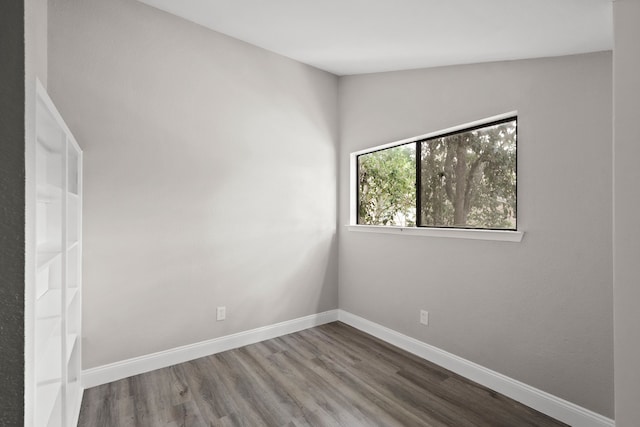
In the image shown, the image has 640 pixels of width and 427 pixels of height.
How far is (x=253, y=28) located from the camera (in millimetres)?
2637

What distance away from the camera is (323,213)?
11.6 ft

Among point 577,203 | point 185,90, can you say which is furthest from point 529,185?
point 185,90

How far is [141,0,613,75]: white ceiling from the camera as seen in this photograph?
1.63m

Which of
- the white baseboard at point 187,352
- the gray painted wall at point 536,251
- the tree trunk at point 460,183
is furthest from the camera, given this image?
the tree trunk at point 460,183

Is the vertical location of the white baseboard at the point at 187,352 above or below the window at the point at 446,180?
below

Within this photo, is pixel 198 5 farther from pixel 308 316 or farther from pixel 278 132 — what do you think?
pixel 308 316

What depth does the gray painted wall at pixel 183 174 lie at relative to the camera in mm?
2281

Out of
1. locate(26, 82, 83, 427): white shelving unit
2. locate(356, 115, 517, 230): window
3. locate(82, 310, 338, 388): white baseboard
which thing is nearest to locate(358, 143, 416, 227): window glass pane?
locate(356, 115, 517, 230): window

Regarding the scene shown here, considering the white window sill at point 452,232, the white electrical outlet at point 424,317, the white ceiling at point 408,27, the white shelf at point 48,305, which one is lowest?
the white electrical outlet at point 424,317

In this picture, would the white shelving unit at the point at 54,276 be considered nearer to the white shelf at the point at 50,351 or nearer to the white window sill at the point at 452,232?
the white shelf at the point at 50,351
